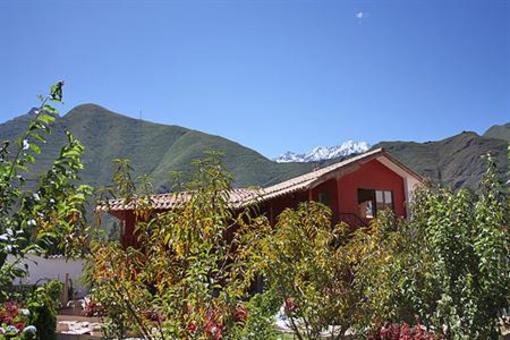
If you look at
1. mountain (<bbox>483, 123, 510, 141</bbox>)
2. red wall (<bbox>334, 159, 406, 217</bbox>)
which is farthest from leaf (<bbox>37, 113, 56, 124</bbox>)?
mountain (<bbox>483, 123, 510, 141</bbox>)

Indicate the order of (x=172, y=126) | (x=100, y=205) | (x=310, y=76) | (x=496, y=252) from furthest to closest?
(x=172, y=126) < (x=310, y=76) < (x=496, y=252) < (x=100, y=205)

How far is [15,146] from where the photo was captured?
266 cm

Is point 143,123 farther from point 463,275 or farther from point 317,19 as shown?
point 463,275

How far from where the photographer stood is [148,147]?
10425 cm

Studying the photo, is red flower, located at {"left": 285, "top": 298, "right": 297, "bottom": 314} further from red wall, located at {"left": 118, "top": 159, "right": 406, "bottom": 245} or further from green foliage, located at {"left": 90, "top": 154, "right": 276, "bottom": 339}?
red wall, located at {"left": 118, "top": 159, "right": 406, "bottom": 245}

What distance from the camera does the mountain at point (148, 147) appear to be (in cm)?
8245

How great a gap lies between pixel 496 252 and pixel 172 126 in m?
111

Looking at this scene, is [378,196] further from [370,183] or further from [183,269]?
[183,269]

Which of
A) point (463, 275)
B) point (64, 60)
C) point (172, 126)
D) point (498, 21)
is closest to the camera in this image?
point (463, 275)

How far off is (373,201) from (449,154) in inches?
2625

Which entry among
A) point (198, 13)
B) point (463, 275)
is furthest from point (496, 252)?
point (198, 13)

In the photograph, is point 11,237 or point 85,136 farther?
point 85,136

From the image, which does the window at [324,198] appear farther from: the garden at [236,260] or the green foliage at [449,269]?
the green foliage at [449,269]

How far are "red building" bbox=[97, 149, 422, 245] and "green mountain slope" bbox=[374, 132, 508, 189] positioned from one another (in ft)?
162
